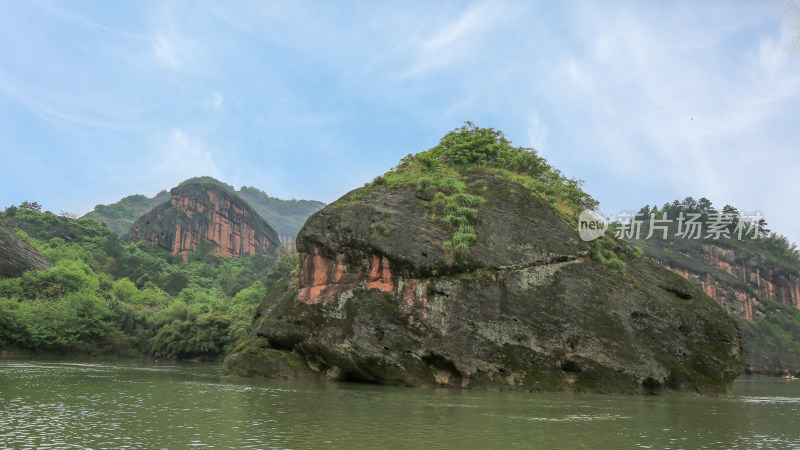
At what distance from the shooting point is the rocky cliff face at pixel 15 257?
167 ft

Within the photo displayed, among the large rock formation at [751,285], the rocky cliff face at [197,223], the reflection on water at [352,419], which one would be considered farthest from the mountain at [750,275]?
the rocky cliff face at [197,223]

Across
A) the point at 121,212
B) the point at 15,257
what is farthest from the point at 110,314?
the point at 121,212

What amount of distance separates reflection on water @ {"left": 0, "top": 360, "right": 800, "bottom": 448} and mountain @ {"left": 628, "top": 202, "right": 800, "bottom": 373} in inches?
2823

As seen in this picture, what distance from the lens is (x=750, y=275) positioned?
86438 mm

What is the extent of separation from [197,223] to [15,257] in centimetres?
6059

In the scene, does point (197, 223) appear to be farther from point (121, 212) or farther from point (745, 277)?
point (745, 277)

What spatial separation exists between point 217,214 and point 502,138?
96.7m

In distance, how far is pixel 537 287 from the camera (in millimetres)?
22812

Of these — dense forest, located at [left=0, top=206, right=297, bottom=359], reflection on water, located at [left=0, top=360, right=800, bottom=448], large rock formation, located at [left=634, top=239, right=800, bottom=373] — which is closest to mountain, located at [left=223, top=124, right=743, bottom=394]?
reflection on water, located at [left=0, top=360, right=800, bottom=448]

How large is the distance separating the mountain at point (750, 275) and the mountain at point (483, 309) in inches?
2470

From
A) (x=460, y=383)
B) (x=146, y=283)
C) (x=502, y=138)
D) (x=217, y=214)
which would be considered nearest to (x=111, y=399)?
(x=460, y=383)

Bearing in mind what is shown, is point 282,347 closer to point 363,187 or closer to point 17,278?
point 363,187

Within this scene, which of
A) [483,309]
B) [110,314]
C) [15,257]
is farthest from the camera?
[15,257]

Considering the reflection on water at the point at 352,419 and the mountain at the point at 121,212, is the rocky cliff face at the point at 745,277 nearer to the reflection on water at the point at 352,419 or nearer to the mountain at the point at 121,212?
the reflection on water at the point at 352,419
